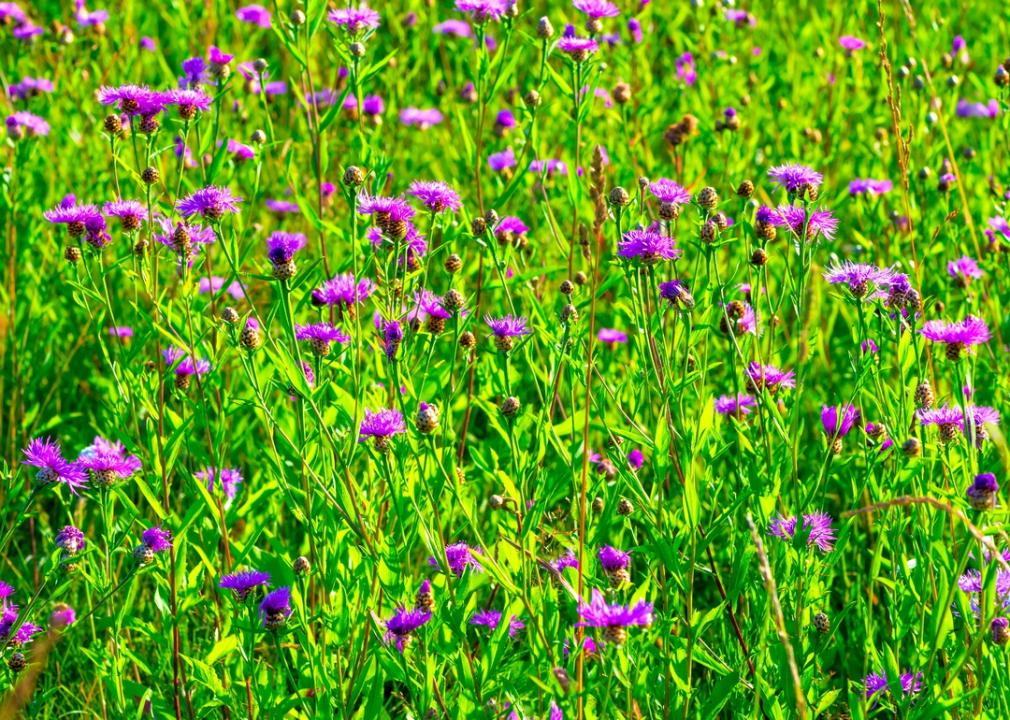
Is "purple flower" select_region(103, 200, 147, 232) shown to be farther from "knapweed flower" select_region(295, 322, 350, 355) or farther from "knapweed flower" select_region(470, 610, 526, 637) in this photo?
"knapweed flower" select_region(470, 610, 526, 637)

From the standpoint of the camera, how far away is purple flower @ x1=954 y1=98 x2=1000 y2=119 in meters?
4.25

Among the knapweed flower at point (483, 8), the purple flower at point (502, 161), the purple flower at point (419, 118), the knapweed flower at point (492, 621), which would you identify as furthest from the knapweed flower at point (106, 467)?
the purple flower at point (419, 118)

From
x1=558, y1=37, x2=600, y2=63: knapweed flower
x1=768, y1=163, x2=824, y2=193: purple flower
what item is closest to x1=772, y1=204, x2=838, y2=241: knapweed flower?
x1=768, y1=163, x2=824, y2=193: purple flower

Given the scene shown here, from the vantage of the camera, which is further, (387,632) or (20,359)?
(20,359)

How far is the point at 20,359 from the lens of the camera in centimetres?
305

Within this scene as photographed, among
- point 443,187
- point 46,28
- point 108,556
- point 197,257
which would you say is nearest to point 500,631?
point 108,556

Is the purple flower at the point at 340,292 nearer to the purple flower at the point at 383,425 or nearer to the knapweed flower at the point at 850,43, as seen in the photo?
the purple flower at the point at 383,425

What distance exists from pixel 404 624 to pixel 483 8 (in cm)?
157

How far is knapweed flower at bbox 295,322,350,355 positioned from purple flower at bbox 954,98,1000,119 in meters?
3.07

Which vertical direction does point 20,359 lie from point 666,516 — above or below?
below

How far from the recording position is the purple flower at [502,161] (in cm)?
343

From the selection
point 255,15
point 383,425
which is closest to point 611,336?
point 383,425

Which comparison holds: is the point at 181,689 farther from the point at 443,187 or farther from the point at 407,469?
the point at 443,187

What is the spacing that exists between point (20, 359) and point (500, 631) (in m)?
1.87
